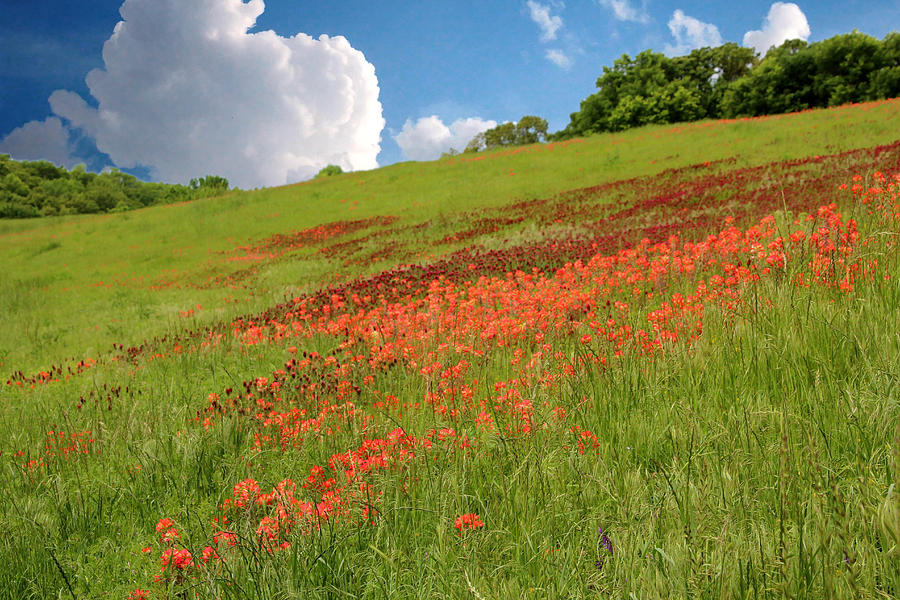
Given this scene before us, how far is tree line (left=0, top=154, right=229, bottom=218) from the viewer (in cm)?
5628

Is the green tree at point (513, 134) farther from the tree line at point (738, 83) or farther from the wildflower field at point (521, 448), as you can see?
the wildflower field at point (521, 448)

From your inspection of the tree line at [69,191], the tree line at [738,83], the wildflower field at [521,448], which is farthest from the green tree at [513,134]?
the wildflower field at [521,448]

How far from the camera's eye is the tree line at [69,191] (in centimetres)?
5628

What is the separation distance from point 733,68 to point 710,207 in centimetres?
6022

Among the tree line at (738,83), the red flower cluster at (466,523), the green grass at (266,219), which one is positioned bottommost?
the red flower cluster at (466,523)

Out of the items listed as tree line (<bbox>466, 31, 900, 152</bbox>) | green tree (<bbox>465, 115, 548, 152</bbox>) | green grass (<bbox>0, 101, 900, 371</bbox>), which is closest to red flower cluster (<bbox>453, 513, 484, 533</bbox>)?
green grass (<bbox>0, 101, 900, 371</bbox>)

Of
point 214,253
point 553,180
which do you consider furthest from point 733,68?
point 214,253

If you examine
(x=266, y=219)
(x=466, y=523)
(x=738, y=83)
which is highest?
(x=738, y=83)

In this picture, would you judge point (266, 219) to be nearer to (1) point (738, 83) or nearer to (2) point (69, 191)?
(1) point (738, 83)

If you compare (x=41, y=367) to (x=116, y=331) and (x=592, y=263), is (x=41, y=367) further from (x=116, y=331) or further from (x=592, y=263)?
(x=592, y=263)

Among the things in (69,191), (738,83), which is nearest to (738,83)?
(738,83)

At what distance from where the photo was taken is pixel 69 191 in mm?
70500

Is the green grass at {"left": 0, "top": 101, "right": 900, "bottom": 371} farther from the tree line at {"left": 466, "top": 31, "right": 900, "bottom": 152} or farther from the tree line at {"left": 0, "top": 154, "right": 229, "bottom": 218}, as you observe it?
the tree line at {"left": 466, "top": 31, "right": 900, "bottom": 152}

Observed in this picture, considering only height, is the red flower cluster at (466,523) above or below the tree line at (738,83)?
below
